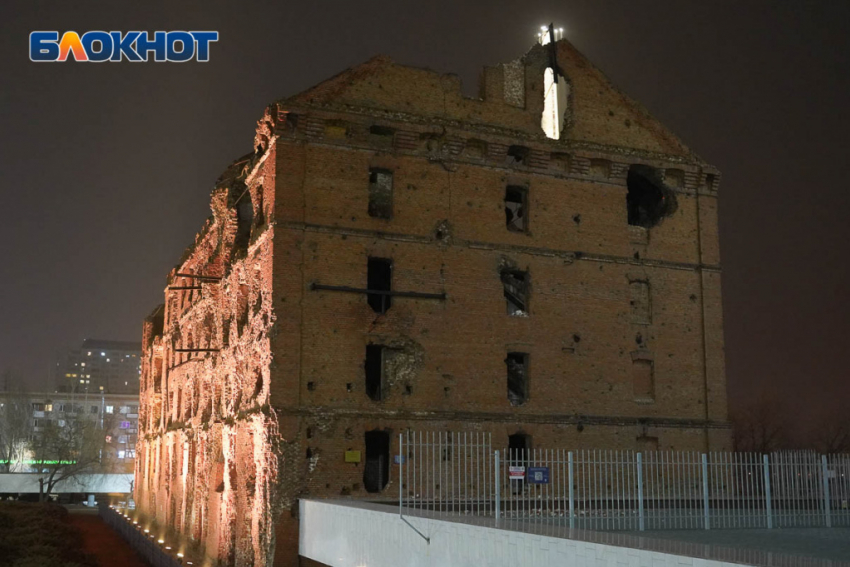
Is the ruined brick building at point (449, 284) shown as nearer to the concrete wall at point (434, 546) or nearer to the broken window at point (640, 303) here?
the broken window at point (640, 303)

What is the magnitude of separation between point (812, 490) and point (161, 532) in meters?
27.8

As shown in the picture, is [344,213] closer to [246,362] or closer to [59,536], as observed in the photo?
[246,362]

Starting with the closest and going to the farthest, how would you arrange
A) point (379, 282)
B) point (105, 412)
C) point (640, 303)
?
point (379, 282), point (640, 303), point (105, 412)

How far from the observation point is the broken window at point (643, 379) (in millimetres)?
26656

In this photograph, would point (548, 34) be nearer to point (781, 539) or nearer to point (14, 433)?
point (781, 539)

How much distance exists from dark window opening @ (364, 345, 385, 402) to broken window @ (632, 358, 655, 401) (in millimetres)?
7102

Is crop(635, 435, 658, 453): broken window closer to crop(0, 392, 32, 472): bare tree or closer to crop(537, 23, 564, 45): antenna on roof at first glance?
crop(537, 23, 564, 45): antenna on roof

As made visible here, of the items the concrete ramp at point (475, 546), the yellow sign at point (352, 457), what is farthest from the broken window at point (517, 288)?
the concrete ramp at point (475, 546)

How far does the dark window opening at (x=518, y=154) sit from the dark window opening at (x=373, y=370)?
632 cm

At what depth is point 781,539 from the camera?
58.9 feet

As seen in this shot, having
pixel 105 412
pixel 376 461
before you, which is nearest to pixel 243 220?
pixel 376 461

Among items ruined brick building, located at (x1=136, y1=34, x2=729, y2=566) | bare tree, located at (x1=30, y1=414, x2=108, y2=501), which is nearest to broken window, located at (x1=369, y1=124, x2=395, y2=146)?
ruined brick building, located at (x1=136, y1=34, x2=729, y2=566)

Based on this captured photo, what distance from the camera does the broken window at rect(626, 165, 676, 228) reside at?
28.0 metres

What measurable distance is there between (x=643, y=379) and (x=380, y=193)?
8.87m
